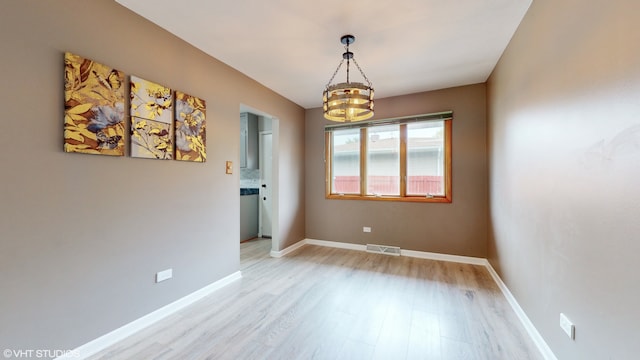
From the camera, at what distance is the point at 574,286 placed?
1.50 metres

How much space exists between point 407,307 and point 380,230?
1.94m

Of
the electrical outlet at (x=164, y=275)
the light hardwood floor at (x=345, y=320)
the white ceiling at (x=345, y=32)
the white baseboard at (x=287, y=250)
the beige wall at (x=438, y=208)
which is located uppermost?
the white ceiling at (x=345, y=32)

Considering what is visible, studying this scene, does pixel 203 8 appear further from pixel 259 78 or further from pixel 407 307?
pixel 407 307

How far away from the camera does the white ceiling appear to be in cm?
209

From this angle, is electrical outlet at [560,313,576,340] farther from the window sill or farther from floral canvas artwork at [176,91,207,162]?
floral canvas artwork at [176,91,207,162]

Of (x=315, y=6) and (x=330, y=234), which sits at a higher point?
(x=315, y=6)

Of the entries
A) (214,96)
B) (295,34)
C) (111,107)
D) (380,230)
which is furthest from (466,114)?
(111,107)

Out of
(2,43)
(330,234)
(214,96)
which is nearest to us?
(2,43)

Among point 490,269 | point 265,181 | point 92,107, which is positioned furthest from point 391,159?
point 92,107

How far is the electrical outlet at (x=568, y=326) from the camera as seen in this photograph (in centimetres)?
150

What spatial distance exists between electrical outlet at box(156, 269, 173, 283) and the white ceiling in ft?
7.62
